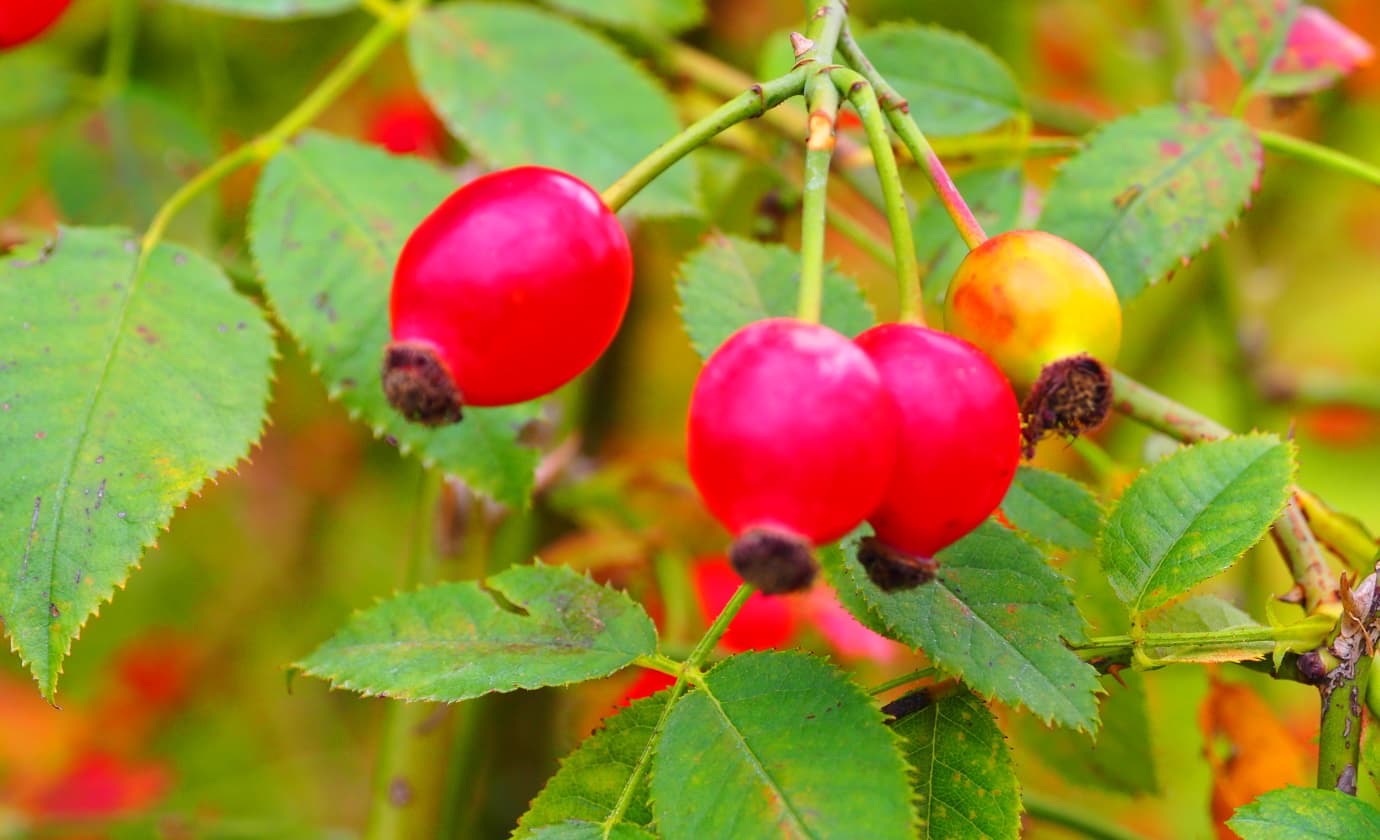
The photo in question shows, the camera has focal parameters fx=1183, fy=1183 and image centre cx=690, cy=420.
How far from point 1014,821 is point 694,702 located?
25 centimetres

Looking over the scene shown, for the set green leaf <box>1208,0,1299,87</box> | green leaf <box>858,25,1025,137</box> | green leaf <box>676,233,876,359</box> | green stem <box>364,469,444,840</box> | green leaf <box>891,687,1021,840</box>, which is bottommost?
green stem <box>364,469,444,840</box>

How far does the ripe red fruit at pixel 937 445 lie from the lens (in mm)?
729

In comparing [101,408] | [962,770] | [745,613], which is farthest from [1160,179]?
[101,408]

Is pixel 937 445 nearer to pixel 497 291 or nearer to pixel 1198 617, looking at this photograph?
pixel 497 291

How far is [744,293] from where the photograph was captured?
113 centimetres

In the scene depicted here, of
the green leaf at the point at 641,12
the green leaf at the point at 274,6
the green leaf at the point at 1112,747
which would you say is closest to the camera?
the green leaf at the point at 1112,747

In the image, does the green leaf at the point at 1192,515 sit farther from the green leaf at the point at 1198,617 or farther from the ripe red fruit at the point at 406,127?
the ripe red fruit at the point at 406,127

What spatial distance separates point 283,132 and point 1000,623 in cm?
104

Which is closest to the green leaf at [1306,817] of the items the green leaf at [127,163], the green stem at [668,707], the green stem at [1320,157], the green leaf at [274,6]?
the green stem at [668,707]

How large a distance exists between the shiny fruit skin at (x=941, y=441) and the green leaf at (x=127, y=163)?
51.0 inches

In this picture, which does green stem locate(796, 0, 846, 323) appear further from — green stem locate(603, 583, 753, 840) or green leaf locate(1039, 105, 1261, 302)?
green leaf locate(1039, 105, 1261, 302)

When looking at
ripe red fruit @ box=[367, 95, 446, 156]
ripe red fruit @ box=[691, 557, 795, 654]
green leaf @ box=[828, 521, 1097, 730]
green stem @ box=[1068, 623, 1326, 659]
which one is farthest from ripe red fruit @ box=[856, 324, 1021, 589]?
ripe red fruit @ box=[367, 95, 446, 156]

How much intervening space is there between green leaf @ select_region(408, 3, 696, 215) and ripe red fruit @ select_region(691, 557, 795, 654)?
0.68 meters

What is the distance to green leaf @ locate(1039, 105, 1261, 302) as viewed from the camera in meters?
1.19
